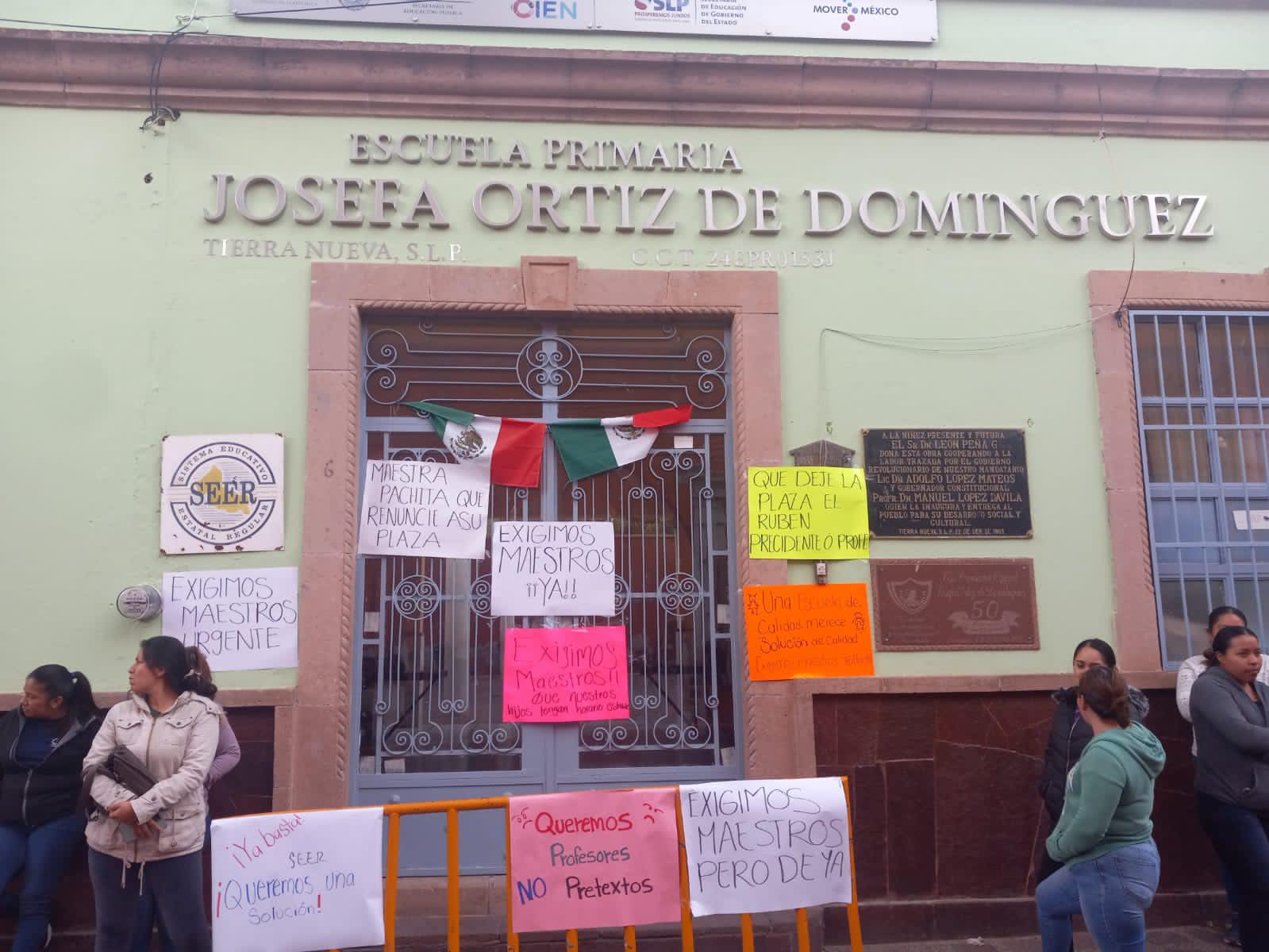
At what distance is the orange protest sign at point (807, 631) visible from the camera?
5.86 meters

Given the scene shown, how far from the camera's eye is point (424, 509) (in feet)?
19.8

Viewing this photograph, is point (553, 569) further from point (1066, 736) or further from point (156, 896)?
point (1066, 736)

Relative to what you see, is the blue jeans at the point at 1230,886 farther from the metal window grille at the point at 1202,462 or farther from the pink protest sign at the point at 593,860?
the pink protest sign at the point at 593,860

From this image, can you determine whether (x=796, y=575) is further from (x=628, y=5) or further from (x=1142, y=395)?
(x=628, y=5)

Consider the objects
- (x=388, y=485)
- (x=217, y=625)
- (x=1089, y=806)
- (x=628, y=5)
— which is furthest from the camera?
(x=628, y=5)

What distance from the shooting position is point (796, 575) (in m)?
5.98

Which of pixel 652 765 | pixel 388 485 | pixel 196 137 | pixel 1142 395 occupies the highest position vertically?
pixel 196 137

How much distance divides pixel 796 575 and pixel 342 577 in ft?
8.53

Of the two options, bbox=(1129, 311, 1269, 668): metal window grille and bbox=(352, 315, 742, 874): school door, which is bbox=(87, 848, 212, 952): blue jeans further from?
bbox=(1129, 311, 1269, 668): metal window grille

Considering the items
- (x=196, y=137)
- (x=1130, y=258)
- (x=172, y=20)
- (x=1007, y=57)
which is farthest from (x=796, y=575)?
(x=172, y=20)

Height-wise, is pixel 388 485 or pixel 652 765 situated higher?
pixel 388 485

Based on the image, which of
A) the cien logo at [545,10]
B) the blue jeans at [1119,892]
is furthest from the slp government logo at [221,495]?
the blue jeans at [1119,892]

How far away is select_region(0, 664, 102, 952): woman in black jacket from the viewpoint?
486cm

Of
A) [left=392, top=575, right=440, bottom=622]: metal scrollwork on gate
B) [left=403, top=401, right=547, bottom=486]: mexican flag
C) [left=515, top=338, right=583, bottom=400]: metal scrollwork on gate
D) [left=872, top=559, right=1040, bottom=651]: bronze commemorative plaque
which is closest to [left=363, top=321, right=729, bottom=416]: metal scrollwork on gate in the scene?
[left=515, top=338, right=583, bottom=400]: metal scrollwork on gate
